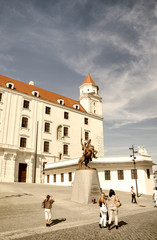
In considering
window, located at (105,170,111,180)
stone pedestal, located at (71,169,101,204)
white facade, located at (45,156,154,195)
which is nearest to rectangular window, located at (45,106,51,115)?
white facade, located at (45,156,154,195)

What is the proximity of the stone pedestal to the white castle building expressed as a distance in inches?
256

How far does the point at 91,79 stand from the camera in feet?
169

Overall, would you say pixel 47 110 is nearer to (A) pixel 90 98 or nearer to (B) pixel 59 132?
(B) pixel 59 132

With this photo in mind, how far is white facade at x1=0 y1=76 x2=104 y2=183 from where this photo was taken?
30.6 meters

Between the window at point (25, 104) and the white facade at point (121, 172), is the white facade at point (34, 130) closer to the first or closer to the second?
the window at point (25, 104)

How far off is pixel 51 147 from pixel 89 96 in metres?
17.8

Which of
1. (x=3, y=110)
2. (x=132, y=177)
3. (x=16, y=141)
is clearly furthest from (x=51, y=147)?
(x=132, y=177)

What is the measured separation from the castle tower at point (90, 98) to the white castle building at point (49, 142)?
0.57 m

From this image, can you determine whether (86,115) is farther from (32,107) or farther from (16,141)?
(16,141)

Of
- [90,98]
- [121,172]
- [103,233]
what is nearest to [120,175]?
[121,172]

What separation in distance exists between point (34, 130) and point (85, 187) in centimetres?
2133

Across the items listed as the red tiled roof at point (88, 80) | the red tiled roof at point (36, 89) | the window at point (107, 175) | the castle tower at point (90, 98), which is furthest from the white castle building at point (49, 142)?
the red tiled roof at point (88, 80)

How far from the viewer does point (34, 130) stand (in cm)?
3450

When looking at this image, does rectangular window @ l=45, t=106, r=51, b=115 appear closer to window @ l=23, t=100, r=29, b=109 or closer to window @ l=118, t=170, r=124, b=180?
window @ l=23, t=100, r=29, b=109
